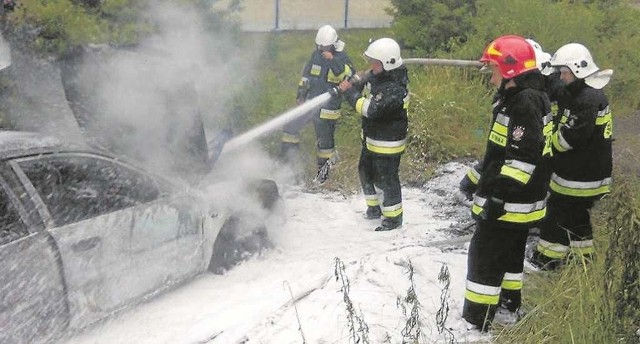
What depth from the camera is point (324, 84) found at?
771 centimetres

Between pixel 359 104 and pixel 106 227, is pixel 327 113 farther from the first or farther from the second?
pixel 106 227

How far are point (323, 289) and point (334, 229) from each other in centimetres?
184

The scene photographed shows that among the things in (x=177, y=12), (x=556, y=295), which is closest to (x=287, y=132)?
(x=177, y=12)

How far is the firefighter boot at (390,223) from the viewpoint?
621 centimetres

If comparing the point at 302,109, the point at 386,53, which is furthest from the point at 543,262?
the point at 302,109

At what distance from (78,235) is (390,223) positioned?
3322 millimetres

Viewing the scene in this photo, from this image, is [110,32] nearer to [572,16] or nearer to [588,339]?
[588,339]

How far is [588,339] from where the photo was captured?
354 centimetres

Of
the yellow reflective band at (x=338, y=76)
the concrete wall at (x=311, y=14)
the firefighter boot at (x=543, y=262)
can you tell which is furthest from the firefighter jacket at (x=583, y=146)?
the concrete wall at (x=311, y=14)

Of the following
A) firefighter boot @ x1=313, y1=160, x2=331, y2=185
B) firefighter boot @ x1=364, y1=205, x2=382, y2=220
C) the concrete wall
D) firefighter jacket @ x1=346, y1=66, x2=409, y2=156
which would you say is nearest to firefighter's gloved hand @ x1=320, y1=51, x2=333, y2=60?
firefighter boot @ x1=313, y1=160, x2=331, y2=185

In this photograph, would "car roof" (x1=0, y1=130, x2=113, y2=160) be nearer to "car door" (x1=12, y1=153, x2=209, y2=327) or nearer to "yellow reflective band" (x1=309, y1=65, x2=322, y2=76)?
"car door" (x1=12, y1=153, x2=209, y2=327)

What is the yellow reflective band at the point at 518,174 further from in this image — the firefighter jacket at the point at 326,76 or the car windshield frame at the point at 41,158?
the firefighter jacket at the point at 326,76

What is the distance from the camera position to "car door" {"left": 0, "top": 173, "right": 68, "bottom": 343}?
3.30m

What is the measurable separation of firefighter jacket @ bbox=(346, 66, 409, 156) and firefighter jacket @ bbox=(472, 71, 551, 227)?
166 centimetres
